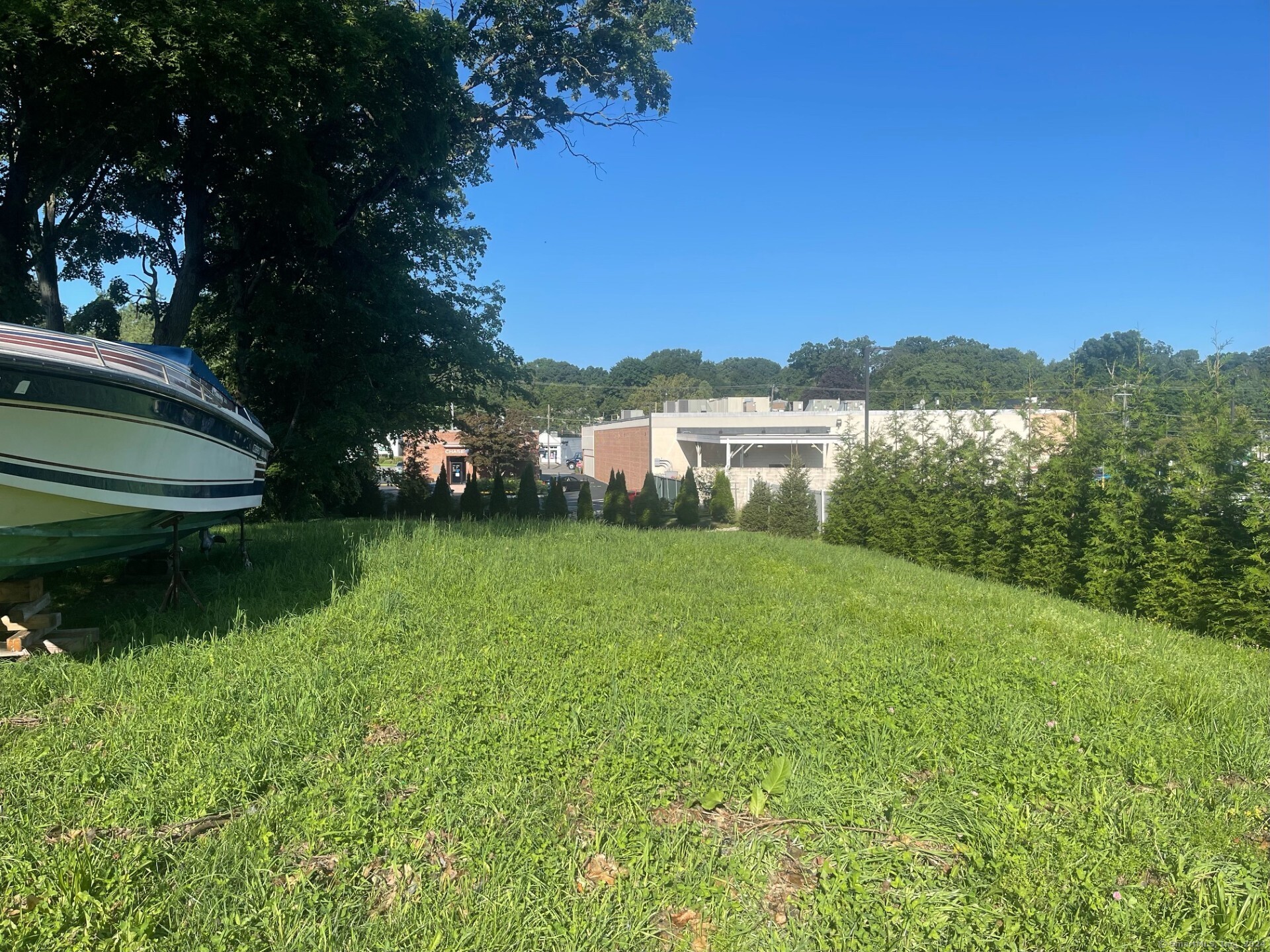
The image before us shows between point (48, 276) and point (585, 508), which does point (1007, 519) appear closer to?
point (585, 508)

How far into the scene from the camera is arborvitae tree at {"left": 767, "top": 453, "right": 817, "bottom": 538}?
1920cm

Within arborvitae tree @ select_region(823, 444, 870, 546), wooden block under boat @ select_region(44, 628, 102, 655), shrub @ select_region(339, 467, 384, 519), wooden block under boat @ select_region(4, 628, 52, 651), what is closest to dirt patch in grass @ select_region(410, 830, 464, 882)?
wooden block under boat @ select_region(44, 628, 102, 655)

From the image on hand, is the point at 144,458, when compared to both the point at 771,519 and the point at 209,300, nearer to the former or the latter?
the point at 209,300

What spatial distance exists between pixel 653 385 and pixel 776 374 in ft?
83.5

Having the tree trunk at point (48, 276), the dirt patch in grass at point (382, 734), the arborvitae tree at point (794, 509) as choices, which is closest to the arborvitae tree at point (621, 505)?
the arborvitae tree at point (794, 509)

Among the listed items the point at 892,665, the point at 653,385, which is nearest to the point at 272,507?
the point at 892,665

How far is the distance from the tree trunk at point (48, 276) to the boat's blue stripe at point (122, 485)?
5.76 m

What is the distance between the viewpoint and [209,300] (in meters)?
14.5

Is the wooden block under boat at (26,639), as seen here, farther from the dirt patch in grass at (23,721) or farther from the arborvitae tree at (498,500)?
the arborvitae tree at (498,500)

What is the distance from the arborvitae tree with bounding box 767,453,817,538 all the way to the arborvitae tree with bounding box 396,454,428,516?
10.2 meters

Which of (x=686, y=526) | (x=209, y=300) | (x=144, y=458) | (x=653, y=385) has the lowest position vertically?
(x=686, y=526)

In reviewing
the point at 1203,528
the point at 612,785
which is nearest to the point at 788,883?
the point at 612,785

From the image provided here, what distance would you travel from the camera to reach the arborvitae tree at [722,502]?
81.1 ft

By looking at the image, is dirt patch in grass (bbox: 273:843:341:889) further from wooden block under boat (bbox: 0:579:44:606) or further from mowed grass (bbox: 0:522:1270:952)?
wooden block under boat (bbox: 0:579:44:606)
